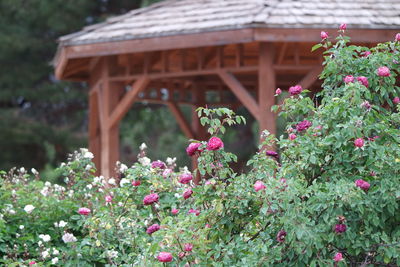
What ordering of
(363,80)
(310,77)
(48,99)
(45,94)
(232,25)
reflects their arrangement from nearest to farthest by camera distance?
(363,80)
(232,25)
(310,77)
(45,94)
(48,99)

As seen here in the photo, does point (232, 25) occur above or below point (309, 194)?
above

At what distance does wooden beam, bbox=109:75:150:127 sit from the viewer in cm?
826

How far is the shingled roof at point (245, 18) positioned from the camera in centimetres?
692

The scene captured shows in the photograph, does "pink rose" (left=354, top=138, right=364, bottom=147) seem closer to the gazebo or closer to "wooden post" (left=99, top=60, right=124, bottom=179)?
the gazebo

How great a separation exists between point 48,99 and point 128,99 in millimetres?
8036

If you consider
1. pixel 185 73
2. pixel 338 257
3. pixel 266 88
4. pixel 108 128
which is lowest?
pixel 338 257

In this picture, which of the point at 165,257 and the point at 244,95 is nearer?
the point at 165,257

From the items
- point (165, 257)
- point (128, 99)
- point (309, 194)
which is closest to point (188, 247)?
point (165, 257)

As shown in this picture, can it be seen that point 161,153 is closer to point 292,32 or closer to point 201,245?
point 292,32

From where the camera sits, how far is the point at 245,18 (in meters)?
7.03

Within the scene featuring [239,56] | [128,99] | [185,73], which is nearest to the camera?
[239,56]

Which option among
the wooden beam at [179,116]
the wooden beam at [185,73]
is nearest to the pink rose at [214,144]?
the wooden beam at [185,73]

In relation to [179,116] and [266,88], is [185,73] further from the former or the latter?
[179,116]

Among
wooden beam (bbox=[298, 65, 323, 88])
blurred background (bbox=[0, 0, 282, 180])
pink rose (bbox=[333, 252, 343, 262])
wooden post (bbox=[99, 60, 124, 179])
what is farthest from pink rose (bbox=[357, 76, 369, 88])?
blurred background (bbox=[0, 0, 282, 180])
